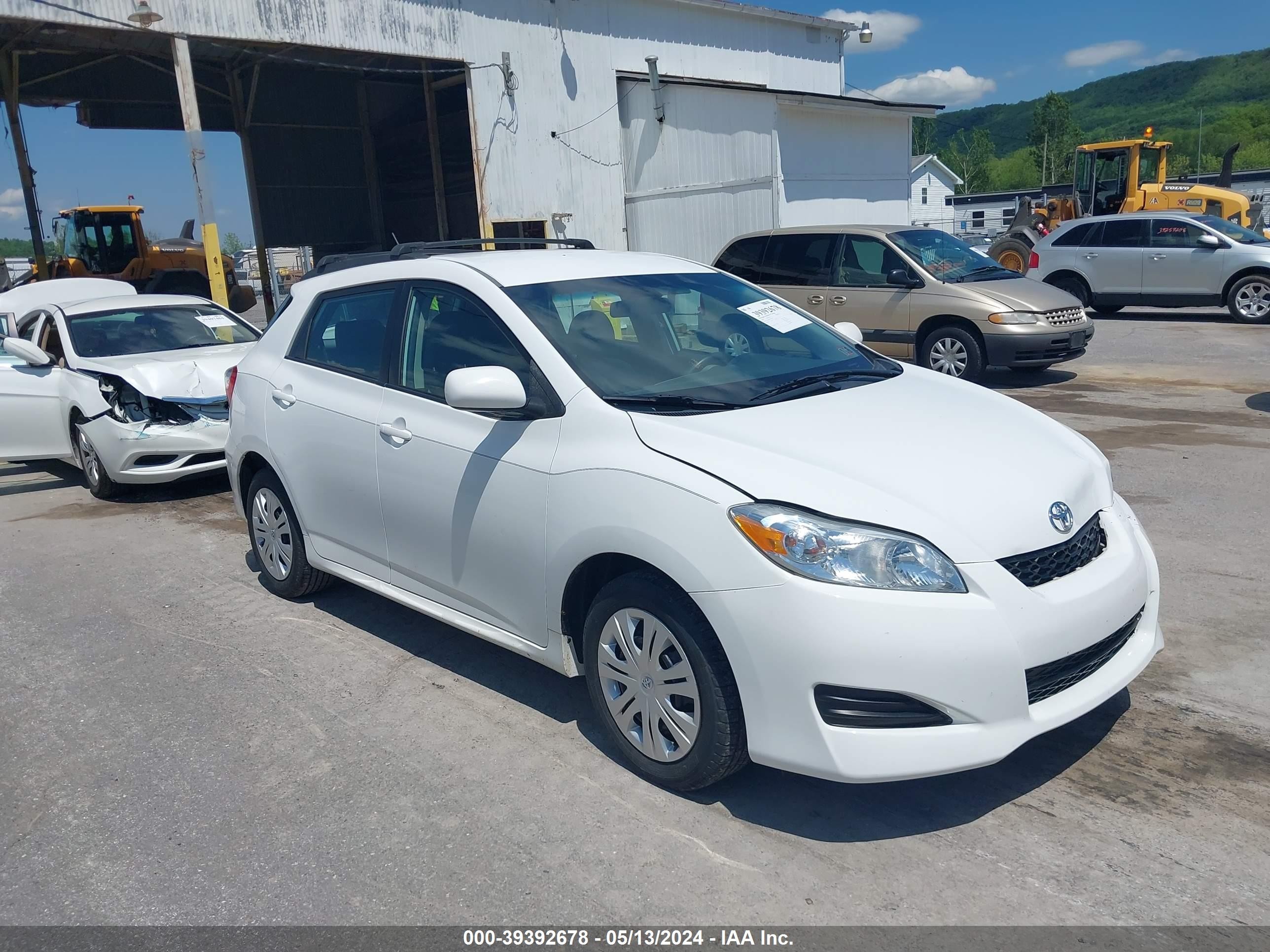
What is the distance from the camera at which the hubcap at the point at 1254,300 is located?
15547 mm

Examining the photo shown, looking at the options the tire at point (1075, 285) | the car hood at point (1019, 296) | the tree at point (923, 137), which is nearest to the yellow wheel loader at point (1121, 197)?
the tire at point (1075, 285)

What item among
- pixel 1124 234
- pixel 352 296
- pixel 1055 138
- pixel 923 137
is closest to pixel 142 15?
pixel 352 296

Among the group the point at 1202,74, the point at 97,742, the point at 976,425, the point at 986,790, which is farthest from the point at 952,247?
the point at 1202,74

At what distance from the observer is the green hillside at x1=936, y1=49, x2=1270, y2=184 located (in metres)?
116

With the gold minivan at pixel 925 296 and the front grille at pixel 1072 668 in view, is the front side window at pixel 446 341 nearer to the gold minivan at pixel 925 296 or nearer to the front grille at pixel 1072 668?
the front grille at pixel 1072 668

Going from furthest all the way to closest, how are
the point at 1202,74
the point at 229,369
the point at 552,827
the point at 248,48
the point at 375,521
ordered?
the point at 1202,74 → the point at 248,48 → the point at 229,369 → the point at 375,521 → the point at 552,827

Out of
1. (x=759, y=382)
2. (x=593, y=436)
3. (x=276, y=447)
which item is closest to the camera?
(x=593, y=436)

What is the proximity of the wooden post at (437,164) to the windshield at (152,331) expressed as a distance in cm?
1326

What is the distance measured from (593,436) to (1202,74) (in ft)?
698

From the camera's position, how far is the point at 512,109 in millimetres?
18875

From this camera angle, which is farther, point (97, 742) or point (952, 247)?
point (952, 247)

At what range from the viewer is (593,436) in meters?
3.49

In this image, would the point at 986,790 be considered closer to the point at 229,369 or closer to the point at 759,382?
the point at 759,382

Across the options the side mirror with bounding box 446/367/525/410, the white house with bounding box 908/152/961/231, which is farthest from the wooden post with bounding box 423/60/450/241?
the white house with bounding box 908/152/961/231
